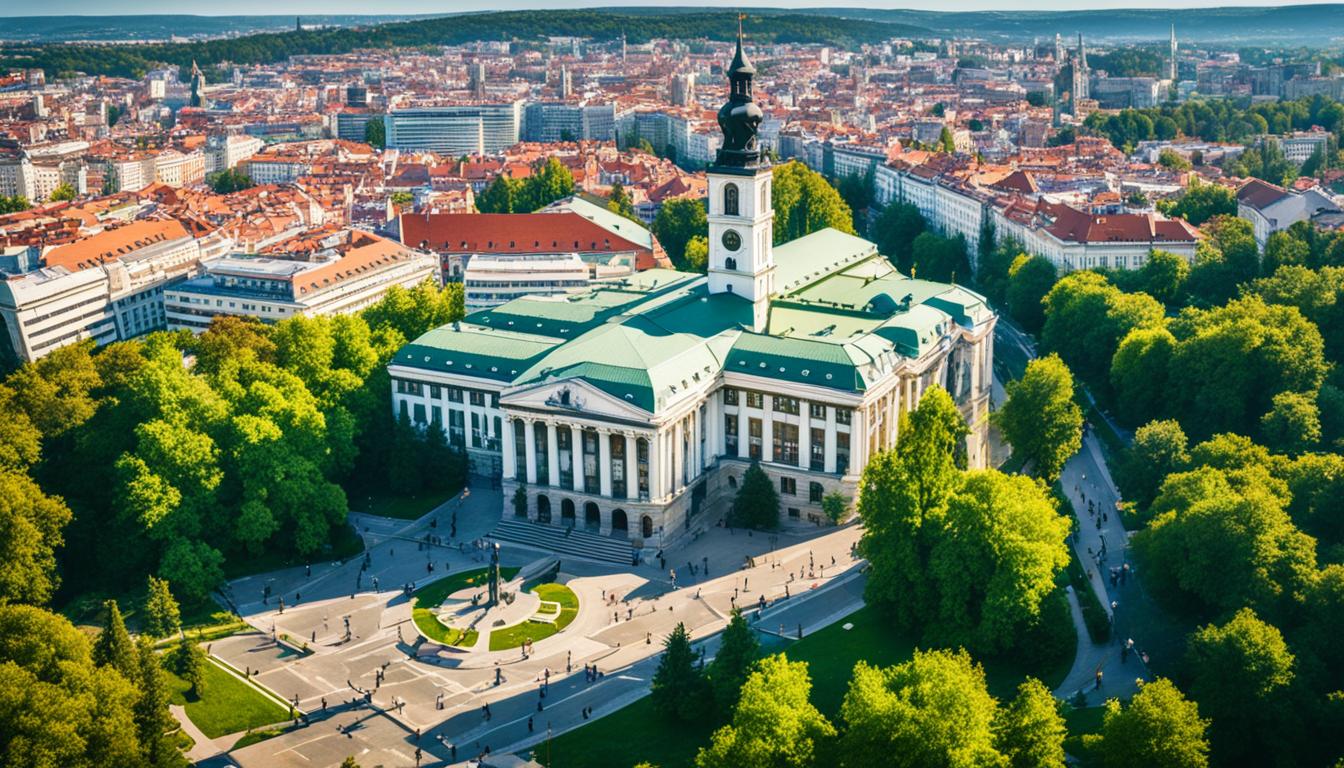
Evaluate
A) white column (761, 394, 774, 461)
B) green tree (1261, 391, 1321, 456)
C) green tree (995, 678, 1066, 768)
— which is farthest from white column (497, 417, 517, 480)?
green tree (1261, 391, 1321, 456)

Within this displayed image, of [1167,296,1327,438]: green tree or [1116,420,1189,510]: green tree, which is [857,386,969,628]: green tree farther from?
[1167,296,1327,438]: green tree

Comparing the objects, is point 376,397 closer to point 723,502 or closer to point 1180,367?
point 723,502

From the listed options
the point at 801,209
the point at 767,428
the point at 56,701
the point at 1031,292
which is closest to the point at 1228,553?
the point at 767,428

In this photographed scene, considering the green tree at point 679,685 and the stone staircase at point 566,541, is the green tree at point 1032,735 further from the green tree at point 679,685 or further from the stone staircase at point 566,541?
the stone staircase at point 566,541

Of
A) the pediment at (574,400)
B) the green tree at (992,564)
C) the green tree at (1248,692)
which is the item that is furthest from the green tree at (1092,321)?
the green tree at (1248,692)

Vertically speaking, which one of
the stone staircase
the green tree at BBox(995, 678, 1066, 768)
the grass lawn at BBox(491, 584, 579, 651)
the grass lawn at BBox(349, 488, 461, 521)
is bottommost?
the grass lawn at BBox(491, 584, 579, 651)

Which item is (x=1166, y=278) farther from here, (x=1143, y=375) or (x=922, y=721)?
(x=922, y=721)
